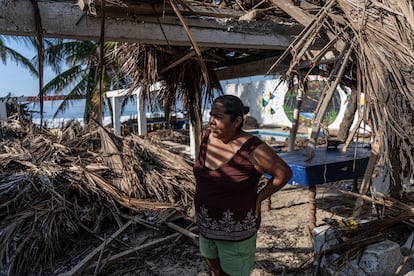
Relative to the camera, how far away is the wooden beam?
6.58 ft

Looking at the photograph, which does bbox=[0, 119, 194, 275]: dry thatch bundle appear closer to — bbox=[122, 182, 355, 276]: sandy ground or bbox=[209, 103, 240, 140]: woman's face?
bbox=[122, 182, 355, 276]: sandy ground

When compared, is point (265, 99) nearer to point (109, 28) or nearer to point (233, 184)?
point (109, 28)

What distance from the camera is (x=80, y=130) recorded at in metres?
6.61

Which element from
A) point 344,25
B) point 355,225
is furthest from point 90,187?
point 344,25

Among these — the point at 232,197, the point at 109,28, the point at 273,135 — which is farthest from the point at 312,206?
the point at 273,135

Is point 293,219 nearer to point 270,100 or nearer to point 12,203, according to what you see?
point 12,203

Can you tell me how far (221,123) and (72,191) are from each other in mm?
2966

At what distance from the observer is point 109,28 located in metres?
2.33

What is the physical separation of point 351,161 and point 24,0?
335 cm

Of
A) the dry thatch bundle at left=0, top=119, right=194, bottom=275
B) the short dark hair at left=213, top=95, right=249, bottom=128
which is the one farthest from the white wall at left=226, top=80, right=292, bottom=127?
the short dark hair at left=213, top=95, right=249, bottom=128

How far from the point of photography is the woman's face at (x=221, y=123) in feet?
7.07

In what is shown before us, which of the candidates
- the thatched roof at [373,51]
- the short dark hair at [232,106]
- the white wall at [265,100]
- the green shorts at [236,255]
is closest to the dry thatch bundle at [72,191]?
the green shorts at [236,255]

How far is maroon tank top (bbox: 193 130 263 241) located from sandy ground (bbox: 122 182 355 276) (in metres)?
1.37

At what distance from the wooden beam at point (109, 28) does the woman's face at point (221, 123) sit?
2.61 feet
